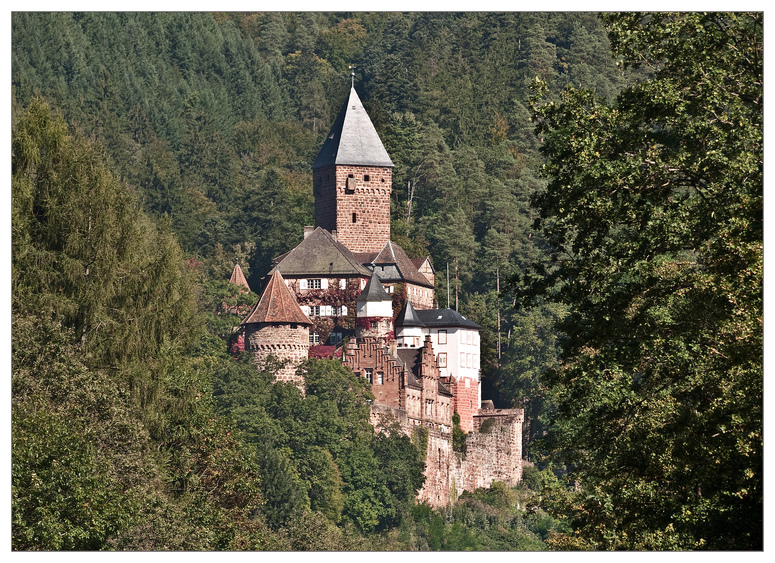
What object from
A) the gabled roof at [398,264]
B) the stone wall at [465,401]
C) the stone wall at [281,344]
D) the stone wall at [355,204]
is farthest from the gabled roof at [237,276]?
the stone wall at [281,344]

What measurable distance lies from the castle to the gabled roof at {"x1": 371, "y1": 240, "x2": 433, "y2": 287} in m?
0.09

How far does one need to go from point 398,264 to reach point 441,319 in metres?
5.85

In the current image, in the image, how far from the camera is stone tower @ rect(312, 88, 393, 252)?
10019cm

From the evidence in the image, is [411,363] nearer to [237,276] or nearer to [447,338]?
[447,338]

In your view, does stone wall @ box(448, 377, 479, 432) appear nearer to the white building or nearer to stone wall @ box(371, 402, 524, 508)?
the white building

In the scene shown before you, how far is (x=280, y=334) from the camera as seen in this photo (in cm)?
8306

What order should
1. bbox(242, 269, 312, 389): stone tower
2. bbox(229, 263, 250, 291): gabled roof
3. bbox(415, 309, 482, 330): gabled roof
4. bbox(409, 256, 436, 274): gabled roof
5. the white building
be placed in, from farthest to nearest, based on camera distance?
1. bbox(229, 263, 250, 291): gabled roof
2. bbox(409, 256, 436, 274): gabled roof
3. bbox(415, 309, 482, 330): gabled roof
4. the white building
5. bbox(242, 269, 312, 389): stone tower

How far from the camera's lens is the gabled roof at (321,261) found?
3639 inches

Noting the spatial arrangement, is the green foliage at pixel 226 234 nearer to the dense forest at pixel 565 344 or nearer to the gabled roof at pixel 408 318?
the dense forest at pixel 565 344

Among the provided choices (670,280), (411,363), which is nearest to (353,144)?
(411,363)

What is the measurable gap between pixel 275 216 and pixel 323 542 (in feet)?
190

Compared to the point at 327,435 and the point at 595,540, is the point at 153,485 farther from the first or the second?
the point at 327,435

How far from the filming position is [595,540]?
26.8m

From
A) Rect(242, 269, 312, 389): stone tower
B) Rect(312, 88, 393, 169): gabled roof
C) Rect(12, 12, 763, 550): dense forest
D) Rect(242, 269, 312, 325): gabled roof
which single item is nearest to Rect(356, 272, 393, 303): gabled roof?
Rect(242, 269, 312, 325): gabled roof
